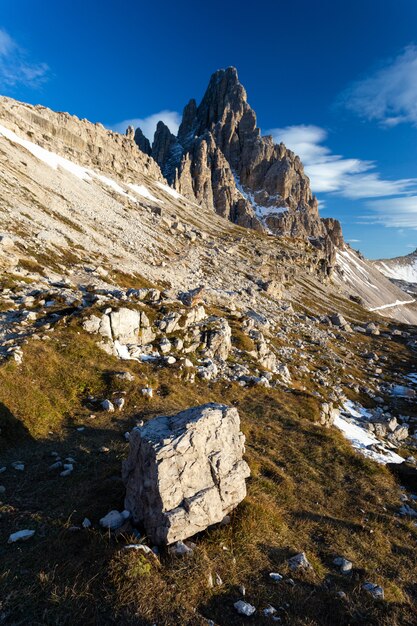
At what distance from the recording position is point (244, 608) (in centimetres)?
674

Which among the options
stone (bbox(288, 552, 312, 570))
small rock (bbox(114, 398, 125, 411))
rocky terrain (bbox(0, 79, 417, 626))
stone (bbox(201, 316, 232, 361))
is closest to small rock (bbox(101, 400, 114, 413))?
rocky terrain (bbox(0, 79, 417, 626))

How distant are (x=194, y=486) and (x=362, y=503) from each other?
27.3 ft

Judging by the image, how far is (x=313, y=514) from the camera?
11398mm

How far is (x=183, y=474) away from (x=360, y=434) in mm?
22591

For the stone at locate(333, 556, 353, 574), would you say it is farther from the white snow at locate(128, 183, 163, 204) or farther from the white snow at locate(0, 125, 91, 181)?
the white snow at locate(128, 183, 163, 204)

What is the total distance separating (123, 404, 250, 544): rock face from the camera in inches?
319

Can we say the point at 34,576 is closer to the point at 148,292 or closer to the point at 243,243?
the point at 148,292

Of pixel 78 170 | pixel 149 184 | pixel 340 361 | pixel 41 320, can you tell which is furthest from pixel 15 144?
pixel 340 361

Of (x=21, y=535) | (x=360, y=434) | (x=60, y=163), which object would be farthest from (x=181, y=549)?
(x=60, y=163)

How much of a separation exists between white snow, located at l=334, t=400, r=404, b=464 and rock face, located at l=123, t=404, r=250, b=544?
42.3 feet

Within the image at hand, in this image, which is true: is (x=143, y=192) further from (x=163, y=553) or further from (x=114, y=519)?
(x=163, y=553)

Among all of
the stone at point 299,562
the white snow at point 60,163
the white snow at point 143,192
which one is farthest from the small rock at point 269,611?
the white snow at point 143,192

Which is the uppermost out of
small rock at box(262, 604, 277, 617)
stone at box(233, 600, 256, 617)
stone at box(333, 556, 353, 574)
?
stone at box(233, 600, 256, 617)

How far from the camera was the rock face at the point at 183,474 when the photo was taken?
Answer: 8.09 m
